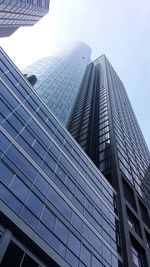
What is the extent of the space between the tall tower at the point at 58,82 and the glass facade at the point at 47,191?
40132mm

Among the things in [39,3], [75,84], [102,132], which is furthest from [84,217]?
[75,84]

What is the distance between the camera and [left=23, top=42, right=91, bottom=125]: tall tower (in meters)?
93.1

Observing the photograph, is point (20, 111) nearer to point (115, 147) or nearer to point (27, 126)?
point (27, 126)

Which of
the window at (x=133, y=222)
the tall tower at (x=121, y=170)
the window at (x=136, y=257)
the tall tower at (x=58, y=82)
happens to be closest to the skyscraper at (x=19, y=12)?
the tall tower at (x=58, y=82)

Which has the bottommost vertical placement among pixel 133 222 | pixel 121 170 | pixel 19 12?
pixel 133 222

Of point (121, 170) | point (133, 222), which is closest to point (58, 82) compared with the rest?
point (121, 170)

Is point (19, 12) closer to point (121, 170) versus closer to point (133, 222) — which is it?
point (121, 170)

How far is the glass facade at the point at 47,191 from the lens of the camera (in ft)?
67.4

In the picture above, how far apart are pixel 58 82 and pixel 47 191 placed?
89477 mm

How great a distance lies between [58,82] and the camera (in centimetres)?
11175

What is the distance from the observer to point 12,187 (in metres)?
21.0

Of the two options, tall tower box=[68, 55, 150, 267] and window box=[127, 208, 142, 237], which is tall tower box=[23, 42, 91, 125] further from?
window box=[127, 208, 142, 237]

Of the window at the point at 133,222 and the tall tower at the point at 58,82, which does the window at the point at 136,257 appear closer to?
the window at the point at 133,222

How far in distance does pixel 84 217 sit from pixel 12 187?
35.2ft
